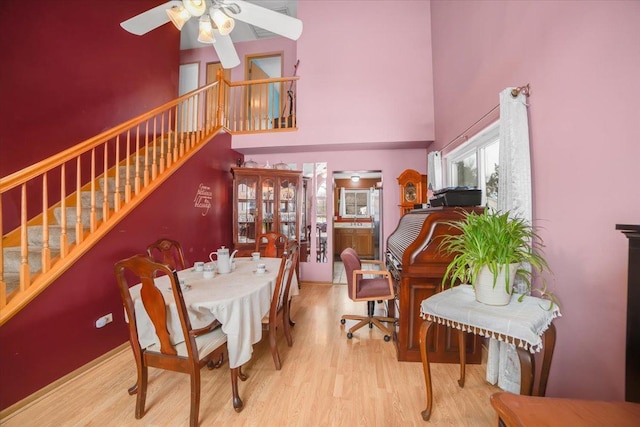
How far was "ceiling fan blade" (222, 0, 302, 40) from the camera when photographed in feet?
6.13

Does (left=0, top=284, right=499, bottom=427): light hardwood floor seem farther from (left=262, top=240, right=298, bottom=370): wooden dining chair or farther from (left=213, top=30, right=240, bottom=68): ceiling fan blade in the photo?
(left=213, top=30, right=240, bottom=68): ceiling fan blade

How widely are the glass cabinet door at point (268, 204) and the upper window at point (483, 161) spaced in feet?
→ 9.08

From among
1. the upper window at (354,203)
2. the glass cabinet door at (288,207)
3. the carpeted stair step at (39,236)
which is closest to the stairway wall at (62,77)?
the carpeted stair step at (39,236)

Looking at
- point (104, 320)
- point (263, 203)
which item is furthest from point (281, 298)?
point (263, 203)

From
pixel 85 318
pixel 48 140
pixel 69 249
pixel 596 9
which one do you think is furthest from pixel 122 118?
pixel 596 9

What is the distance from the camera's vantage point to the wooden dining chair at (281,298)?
189 centimetres

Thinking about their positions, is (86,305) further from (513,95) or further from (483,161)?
(483,161)

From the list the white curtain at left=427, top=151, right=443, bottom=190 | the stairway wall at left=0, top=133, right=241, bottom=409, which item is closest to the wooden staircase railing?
the stairway wall at left=0, top=133, right=241, bottom=409

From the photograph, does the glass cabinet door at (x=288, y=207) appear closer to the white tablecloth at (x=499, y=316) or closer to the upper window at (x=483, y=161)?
the upper window at (x=483, y=161)

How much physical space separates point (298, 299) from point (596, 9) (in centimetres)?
382

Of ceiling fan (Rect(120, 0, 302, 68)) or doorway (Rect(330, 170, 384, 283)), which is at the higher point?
ceiling fan (Rect(120, 0, 302, 68))

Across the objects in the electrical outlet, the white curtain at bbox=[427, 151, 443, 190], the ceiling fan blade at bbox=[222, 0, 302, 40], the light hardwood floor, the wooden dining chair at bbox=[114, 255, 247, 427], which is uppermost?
the ceiling fan blade at bbox=[222, 0, 302, 40]

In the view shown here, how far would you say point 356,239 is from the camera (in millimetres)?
6672

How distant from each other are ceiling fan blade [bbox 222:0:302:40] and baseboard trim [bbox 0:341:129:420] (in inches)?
120
